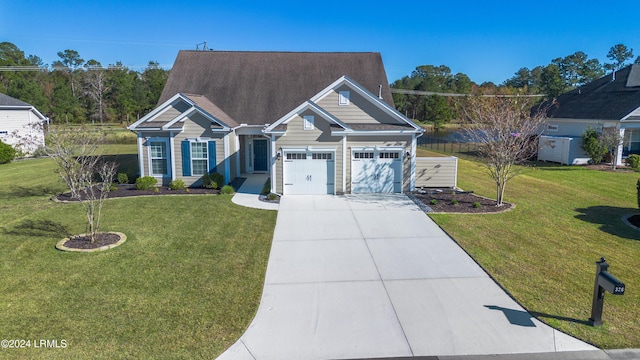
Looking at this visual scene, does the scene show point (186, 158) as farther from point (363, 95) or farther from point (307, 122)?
point (363, 95)

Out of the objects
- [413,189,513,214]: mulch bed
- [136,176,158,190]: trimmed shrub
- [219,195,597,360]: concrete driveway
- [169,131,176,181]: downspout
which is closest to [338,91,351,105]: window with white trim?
[413,189,513,214]: mulch bed

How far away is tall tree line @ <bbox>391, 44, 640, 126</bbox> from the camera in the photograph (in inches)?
2245

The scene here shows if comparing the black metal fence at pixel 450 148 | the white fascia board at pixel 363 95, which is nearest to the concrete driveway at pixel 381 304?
the white fascia board at pixel 363 95

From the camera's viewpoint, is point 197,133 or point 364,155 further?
point 197,133

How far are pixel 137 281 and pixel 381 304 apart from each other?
5227mm

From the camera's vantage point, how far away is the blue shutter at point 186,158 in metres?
19.3

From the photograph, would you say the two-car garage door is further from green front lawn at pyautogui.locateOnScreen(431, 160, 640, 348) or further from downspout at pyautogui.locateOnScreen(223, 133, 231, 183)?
green front lawn at pyautogui.locateOnScreen(431, 160, 640, 348)

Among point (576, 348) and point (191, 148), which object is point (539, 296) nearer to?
point (576, 348)

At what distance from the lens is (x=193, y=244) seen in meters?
11.8

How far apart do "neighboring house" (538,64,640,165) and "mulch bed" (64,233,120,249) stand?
23.6m

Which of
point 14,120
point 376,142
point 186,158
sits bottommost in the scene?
point 186,158

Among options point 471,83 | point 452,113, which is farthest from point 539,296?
point 471,83

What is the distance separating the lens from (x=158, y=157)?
779 inches

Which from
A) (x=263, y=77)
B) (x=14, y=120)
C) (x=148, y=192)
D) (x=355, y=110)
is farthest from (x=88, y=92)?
(x=355, y=110)
